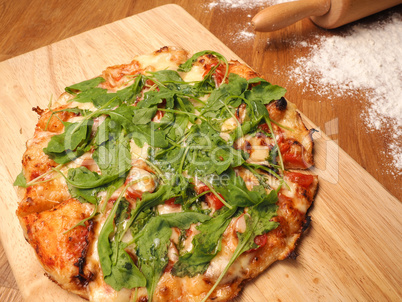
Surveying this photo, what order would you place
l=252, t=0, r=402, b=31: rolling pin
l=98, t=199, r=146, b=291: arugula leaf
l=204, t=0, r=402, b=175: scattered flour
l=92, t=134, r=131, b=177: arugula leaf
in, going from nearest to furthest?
l=98, t=199, r=146, b=291: arugula leaf < l=92, t=134, r=131, b=177: arugula leaf < l=204, t=0, r=402, b=175: scattered flour < l=252, t=0, r=402, b=31: rolling pin

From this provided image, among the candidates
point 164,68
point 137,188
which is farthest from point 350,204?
point 164,68

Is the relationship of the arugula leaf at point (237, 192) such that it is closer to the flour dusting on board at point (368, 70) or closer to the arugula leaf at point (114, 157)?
the arugula leaf at point (114, 157)

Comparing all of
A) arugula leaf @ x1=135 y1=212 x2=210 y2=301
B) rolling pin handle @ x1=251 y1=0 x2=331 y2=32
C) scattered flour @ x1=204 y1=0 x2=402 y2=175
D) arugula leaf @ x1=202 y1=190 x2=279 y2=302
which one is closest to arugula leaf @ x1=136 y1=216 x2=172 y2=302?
arugula leaf @ x1=135 y1=212 x2=210 y2=301

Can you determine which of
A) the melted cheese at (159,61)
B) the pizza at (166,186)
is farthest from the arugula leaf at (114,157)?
the melted cheese at (159,61)

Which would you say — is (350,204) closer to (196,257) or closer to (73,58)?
(196,257)

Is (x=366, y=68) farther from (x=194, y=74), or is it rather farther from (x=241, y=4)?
(x=194, y=74)

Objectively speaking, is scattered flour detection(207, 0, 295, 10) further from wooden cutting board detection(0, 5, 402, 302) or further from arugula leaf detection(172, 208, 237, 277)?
arugula leaf detection(172, 208, 237, 277)
